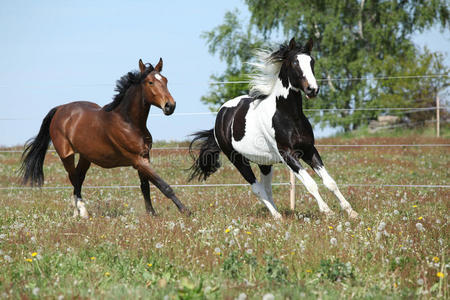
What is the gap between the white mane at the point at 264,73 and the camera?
257 inches

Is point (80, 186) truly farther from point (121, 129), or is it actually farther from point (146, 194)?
point (121, 129)

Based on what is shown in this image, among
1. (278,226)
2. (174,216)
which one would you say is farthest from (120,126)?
(278,226)

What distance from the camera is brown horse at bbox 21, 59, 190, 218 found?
664cm

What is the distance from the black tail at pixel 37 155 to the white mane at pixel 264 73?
3643 millimetres

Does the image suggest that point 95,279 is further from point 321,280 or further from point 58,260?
point 321,280

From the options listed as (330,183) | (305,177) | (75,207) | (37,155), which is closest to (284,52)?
(305,177)

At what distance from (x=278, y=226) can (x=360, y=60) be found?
29371 mm

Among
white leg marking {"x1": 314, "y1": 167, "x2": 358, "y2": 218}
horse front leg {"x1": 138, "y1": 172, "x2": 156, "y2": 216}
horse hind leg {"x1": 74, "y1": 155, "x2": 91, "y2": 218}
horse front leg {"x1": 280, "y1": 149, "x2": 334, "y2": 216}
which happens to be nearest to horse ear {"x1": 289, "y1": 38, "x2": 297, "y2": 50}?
horse front leg {"x1": 280, "y1": 149, "x2": 334, "y2": 216}

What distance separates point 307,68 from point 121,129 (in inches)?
108

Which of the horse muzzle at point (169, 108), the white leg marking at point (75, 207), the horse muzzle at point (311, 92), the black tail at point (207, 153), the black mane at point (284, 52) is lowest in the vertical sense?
the white leg marking at point (75, 207)

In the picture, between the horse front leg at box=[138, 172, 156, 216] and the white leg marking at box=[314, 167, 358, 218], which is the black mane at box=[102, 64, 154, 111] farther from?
the white leg marking at box=[314, 167, 358, 218]

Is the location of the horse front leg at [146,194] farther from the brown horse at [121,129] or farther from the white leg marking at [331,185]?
the white leg marking at [331,185]

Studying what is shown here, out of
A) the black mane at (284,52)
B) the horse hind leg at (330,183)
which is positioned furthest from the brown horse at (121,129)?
the horse hind leg at (330,183)

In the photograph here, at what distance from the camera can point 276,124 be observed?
6309mm
